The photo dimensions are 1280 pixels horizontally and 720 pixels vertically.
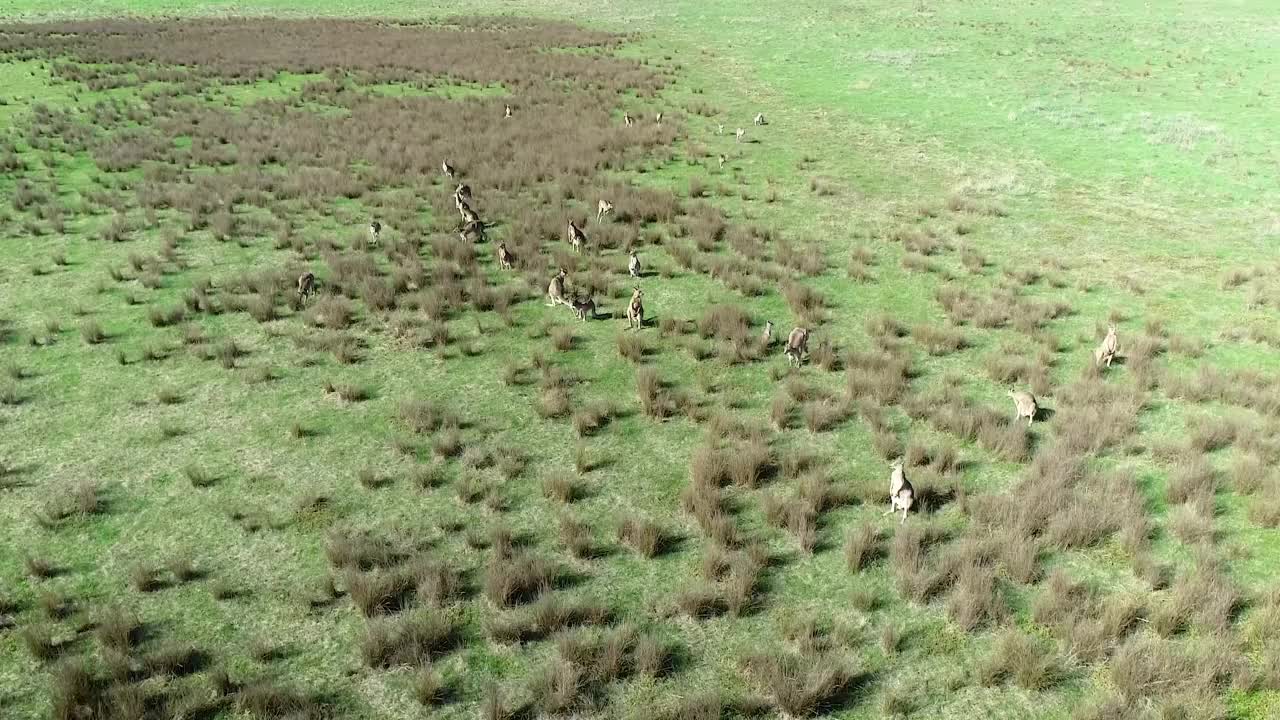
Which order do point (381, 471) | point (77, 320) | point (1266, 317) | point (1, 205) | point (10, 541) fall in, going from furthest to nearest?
point (1, 205) → point (1266, 317) → point (77, 320) → point (381, 471) → point (10, 541)

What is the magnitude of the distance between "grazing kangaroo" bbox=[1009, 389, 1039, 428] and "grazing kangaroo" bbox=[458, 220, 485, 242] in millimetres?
14214

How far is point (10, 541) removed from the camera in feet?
30.5

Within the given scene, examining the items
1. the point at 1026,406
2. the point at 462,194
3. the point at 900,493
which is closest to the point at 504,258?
the point at 462,194

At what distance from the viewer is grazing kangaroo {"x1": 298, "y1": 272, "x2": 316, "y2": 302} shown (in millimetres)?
16500

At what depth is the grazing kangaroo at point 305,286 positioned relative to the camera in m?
16.5

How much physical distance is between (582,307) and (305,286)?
6.18 m

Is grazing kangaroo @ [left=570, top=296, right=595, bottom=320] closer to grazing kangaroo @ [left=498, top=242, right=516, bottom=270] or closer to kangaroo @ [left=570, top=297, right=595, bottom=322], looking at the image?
kangaroo @ [left=570, top=297, right=595, bottom=322]

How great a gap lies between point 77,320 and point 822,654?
15.9 metres

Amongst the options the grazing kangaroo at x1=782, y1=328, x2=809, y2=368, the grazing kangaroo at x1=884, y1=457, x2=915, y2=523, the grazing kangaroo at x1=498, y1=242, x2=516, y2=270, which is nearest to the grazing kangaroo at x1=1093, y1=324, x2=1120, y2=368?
the grazing kangaroo at x1=782, y1=328, x2=809, y2=368

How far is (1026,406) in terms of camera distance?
41.0 feet

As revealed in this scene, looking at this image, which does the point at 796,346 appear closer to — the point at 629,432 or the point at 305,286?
the point at 629,432

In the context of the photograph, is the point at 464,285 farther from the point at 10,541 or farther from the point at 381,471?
the point at 10,541

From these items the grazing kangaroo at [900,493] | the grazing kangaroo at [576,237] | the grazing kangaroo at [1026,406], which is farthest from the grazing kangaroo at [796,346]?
the grazing kangaroo at [576,237]

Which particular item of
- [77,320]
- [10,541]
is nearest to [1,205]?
[77,320]
